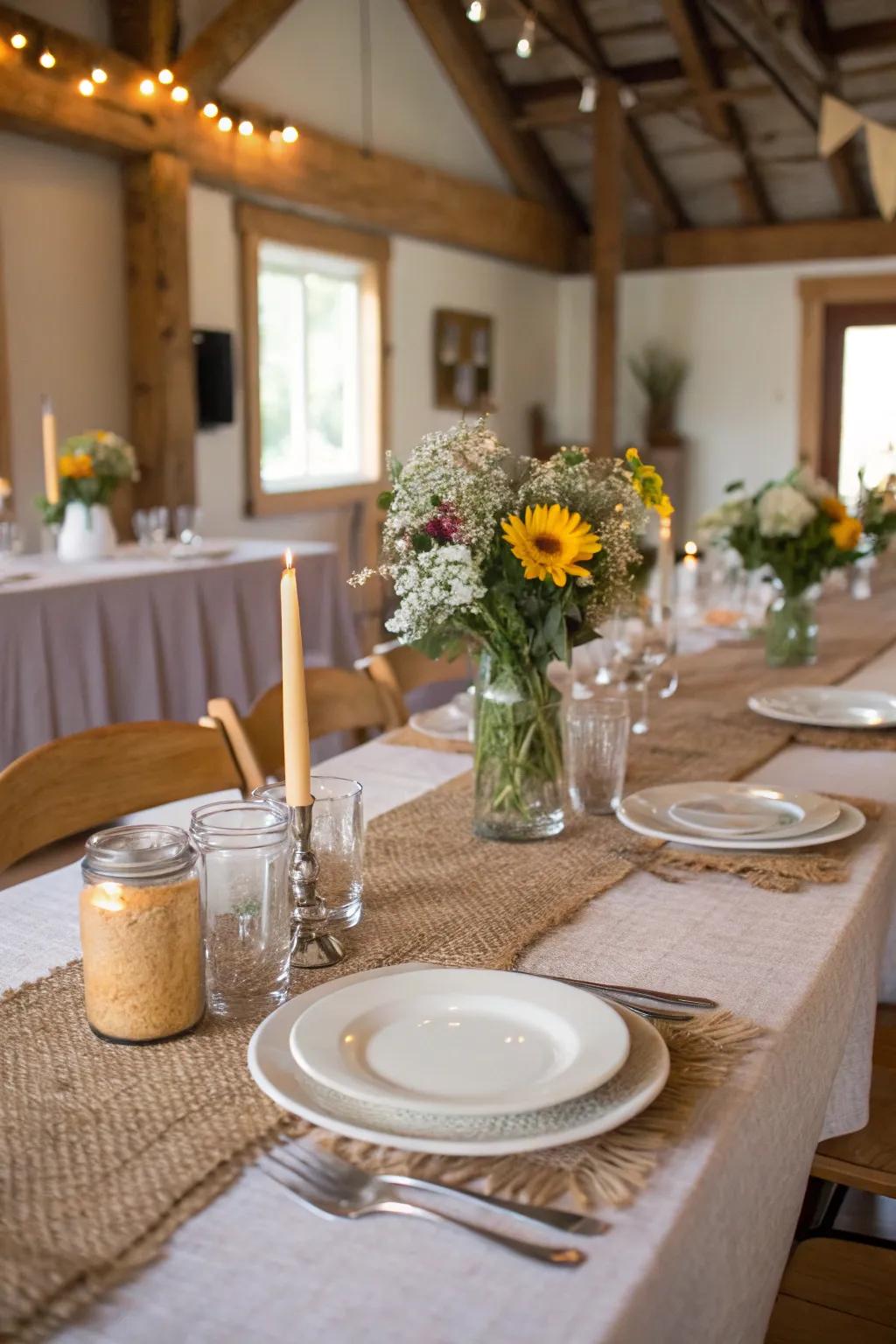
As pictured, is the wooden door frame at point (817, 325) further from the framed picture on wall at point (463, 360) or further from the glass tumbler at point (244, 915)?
the glass tumbler at point (244, 915)

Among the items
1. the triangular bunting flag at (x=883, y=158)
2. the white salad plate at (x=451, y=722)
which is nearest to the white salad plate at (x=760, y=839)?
the white salad plate at (x=451, y=722)

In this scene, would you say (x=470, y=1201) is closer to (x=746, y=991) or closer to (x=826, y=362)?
(x=746, y=991)

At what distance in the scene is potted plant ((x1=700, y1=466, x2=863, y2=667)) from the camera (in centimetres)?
238

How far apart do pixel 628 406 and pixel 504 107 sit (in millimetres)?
2213

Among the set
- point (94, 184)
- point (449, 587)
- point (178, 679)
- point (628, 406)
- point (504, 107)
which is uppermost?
point (504, 107)

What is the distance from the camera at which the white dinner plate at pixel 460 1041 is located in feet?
2.62

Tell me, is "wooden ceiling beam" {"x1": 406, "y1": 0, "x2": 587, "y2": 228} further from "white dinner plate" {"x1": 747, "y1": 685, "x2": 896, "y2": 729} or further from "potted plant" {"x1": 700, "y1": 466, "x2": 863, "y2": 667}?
"white dinner plate" {"x1": 747, "y1": 685, "x2": 896, "y2": 729}

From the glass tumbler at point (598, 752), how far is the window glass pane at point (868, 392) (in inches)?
289

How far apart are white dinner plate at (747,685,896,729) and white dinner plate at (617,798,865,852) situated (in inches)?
20.3

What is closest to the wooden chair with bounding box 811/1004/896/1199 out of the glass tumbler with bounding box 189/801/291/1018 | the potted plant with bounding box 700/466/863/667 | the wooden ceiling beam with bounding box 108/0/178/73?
the glass tumbler with bounding box 189/801/291/1018

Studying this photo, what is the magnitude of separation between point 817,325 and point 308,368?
3.64m

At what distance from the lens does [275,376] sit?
646 cm

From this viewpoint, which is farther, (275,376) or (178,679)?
(275,376)

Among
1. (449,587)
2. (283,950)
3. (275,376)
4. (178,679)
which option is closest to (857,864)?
(449,587)
